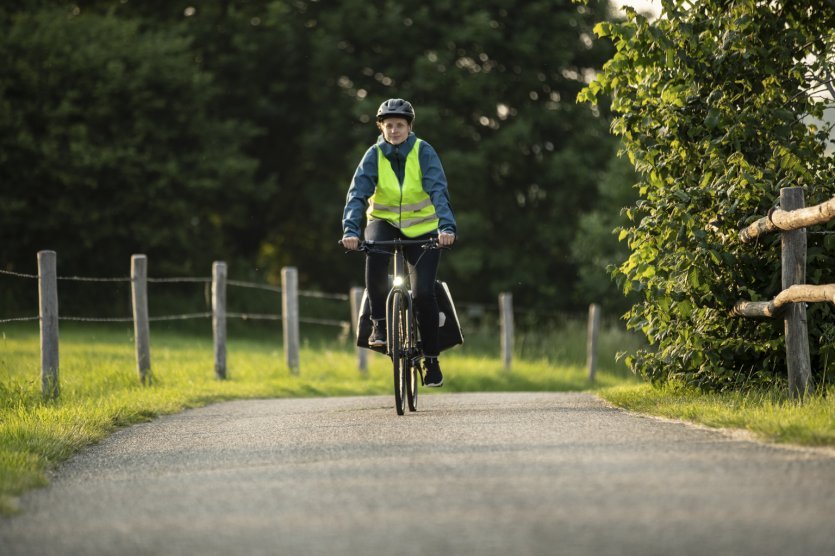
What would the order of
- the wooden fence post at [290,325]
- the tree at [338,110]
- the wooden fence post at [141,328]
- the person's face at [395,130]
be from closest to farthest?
the person's face at [395,130] → the wooden fence post at [141,328] → the wooden fence post at [290,325] → the tree at [338,110]

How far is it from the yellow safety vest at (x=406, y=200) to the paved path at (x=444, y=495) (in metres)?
1.74

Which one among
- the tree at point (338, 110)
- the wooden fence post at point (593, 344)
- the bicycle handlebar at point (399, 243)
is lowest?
the wooden fence post at point (593, 344)

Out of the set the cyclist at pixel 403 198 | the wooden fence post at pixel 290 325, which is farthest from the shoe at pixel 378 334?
the wooden fence post at pixel 290 325

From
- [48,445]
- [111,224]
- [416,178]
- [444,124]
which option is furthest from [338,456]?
[444,124]

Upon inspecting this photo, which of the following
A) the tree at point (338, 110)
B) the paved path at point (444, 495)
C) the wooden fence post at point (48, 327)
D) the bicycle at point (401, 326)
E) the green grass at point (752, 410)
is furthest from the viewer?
the tree at point (338, 110)

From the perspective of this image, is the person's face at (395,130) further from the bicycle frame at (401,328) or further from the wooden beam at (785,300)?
the wooden beam at (785,300)

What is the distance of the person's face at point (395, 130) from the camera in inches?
353

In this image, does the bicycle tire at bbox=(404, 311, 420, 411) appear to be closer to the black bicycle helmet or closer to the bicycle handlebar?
the bicycle handlebar

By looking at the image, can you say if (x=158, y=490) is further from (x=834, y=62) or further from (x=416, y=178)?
(x=834, y=62)

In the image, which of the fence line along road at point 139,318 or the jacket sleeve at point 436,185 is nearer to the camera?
the jacket sleeve at point 436,185

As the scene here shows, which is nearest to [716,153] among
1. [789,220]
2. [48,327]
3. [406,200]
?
[789,220]

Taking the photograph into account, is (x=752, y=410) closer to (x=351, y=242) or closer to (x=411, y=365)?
(x=411, y=365)

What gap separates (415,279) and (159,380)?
→ 16.5 ft

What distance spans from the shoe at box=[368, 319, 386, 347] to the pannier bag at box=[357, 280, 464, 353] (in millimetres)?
116
